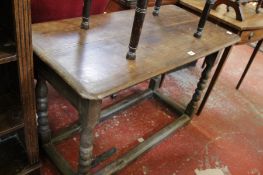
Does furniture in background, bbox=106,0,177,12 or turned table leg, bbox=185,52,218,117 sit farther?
furniture in background, bbox=106,0,177,12

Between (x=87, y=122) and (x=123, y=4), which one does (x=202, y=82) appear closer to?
(x=123, y=4)

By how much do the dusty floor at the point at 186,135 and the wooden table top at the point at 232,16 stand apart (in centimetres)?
71

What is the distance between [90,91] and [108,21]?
0.60 meters

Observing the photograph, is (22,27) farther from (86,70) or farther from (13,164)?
(13,164)

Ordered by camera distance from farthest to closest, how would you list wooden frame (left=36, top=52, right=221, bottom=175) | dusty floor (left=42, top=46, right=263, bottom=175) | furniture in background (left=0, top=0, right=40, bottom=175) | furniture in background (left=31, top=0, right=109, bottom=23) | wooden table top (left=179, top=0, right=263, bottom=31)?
1. wooden table top (left=179, top=0, right=263, bottom=31)
2. dusty floor (left=42, top=46, right=263, bottom=175)
3. furniture in background (left=31, top=0, right=109, bottom=23)
4. wooden frame (left=36, top=52, right=221, bottom=175)
5. furniture in background (left=0, top=0, right=40, bottom=175)

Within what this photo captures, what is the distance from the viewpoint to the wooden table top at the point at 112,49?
85cm

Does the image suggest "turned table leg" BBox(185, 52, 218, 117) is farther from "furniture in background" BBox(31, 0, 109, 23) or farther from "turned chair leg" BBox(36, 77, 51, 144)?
"turned chair leg" BBox(36, 77, 51, 144)

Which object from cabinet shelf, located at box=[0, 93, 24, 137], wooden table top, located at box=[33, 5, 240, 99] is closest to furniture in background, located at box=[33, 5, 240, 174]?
wooden table top, located at box=[33, 5, 240, 99]

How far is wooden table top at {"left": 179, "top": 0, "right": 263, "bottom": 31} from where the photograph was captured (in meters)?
1.62

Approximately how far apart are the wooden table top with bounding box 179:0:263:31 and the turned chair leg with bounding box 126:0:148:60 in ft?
3.04

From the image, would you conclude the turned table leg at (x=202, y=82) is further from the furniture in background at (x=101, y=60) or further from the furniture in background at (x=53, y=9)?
the furniture in background at (x=53, y=9)

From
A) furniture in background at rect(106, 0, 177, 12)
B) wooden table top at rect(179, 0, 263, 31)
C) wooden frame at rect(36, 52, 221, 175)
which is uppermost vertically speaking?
wooden table top at rect(179, 0, 263, 31)

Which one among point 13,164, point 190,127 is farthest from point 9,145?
point 190,127

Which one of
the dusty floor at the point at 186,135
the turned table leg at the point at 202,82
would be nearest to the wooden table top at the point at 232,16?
the turned table leg at the point at 202,82
